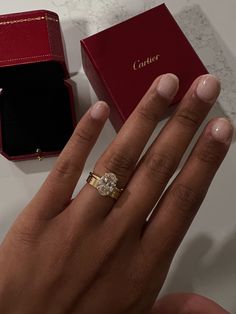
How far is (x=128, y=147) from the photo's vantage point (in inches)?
22.0

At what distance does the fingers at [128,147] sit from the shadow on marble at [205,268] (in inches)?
8.3

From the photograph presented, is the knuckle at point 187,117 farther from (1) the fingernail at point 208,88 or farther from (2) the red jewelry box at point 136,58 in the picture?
(2) the red jewelry box at point 136,58

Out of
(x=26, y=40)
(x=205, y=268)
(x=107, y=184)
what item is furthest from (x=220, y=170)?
(x=26, y=40)

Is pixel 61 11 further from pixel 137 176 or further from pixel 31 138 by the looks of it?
pixel 137 176

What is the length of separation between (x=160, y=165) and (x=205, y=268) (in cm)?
22

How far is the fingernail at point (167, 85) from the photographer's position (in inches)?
21.1

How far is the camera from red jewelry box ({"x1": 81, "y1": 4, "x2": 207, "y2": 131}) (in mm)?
708

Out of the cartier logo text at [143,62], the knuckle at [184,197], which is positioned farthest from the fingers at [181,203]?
the cartier logo text at [143,62]

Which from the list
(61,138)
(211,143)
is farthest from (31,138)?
(211,143)

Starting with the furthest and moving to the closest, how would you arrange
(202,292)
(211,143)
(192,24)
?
(192,24)
(202,292)
(211,143)

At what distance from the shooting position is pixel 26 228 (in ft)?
1.87

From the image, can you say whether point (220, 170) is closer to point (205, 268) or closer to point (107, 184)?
point (205, 268)

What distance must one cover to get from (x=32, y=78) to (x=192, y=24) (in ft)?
1.00

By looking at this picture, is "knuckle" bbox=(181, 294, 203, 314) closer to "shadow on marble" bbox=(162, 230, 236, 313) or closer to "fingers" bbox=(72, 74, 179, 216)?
"shadow on marble" bbox=(162, 230, 236, 313)
